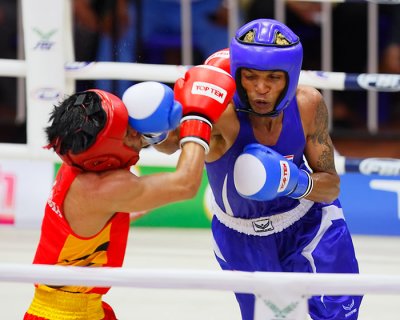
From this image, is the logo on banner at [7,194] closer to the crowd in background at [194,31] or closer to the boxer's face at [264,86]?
the crowd in background at [194,31]

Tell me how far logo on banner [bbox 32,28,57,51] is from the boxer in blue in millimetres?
1568

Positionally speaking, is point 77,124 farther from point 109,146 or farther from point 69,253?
point 69,253

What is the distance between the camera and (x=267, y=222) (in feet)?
9.13

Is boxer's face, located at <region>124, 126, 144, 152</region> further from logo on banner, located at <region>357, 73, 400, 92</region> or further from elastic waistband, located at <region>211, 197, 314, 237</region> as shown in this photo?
logo on banner, located at <region>357, 73, 400, 92</region>

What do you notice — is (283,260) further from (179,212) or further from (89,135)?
(179,212)

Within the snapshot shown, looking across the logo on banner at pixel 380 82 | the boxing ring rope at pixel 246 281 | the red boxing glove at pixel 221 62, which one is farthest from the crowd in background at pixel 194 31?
the boxing ring rope at pixel 246 281

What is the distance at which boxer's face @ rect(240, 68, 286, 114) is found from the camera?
255 centimetres

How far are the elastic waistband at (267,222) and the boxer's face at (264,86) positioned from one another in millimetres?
369

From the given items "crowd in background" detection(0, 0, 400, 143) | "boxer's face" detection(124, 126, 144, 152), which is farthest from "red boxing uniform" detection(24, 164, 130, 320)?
"crowd in background" detection(0, 0, 400, 143)

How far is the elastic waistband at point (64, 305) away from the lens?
241cm

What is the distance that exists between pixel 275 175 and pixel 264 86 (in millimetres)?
241

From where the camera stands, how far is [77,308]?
241 centimetres

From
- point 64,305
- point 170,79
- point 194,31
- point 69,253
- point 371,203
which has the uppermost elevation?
point 194,31

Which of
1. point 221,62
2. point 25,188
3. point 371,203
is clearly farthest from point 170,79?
point 221,62
